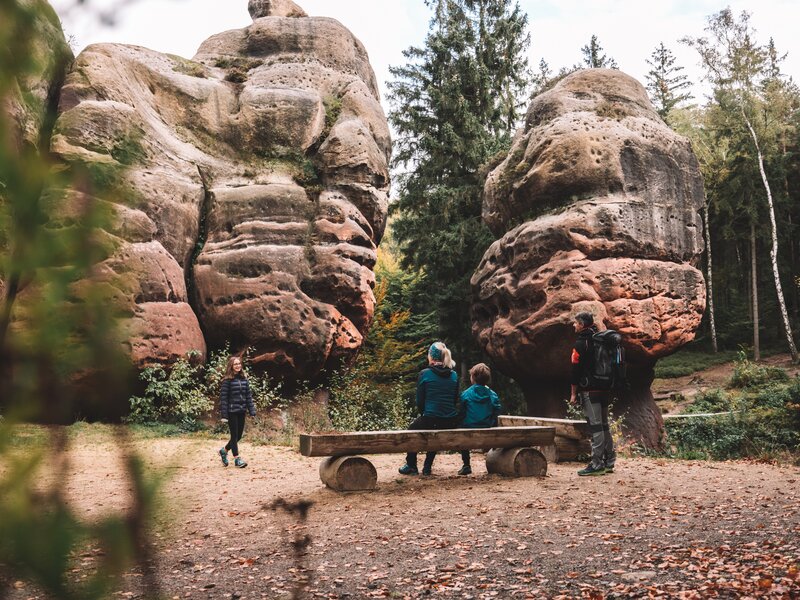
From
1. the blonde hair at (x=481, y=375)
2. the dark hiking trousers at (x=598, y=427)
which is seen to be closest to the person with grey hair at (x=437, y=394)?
the blonde hair at (x=481, y=375)

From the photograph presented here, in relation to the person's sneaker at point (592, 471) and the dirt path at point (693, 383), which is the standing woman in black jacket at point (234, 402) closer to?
the person's sneaker at point (592, 471)

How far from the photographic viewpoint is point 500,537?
204 inches

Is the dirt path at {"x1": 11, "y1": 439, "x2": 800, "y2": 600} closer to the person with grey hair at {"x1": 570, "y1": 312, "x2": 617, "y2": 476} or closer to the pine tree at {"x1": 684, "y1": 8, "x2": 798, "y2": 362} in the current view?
the person with grey hair at {"x1": 570, "y1": 312, "x2": 617, "y2": 476}

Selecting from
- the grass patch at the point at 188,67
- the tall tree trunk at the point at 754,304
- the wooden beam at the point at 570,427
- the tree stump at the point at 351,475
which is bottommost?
the tree stump at the point at 351,475

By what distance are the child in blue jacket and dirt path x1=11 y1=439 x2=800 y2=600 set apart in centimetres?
64

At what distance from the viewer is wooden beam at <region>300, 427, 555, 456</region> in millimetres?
6500

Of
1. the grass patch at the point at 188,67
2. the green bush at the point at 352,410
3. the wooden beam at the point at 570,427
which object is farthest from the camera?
the grass patch at the point at 188,67

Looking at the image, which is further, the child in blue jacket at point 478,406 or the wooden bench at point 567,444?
the wooden bench at point 567,444

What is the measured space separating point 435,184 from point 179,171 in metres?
10.8

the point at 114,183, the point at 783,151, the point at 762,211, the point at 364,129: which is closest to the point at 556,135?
the point at 364,129

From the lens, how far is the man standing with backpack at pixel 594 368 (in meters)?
7.38

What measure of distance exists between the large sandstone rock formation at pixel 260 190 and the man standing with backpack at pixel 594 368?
761 centimetres

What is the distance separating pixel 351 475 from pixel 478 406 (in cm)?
181

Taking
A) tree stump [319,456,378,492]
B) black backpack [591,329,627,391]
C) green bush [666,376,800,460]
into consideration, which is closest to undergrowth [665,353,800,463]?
green bush [666,376,800,460]
